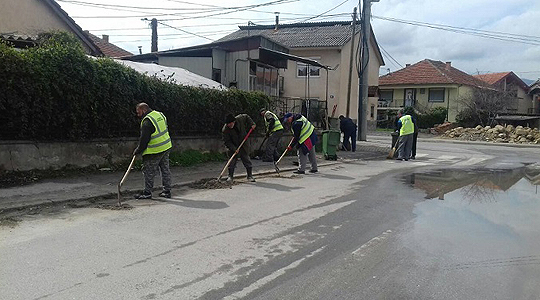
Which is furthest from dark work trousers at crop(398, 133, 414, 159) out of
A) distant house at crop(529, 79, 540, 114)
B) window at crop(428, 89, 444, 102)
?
distant house at crop(529, 79, 540, 114)

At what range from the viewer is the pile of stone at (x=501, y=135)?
31.7m

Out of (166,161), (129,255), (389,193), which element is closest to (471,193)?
(389,193)

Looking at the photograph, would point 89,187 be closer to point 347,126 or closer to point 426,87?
point 347,126

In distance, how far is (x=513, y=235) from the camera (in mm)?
6227

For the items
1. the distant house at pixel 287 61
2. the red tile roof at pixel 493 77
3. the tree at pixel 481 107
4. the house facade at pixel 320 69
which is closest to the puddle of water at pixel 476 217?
the distant house at pixel 287 61

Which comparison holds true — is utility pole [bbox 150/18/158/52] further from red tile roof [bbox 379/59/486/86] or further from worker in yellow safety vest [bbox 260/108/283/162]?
red tile roof [bbox 379/59/486/86]

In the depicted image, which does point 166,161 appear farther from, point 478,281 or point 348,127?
point 348,127

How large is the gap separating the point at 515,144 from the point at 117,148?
27.0 metres

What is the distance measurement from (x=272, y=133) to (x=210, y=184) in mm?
4171

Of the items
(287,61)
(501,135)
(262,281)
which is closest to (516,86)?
(501,135)

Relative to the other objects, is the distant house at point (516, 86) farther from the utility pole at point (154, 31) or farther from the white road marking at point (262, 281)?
the white road marking at point (262, 281)

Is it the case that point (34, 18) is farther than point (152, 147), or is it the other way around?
point (34, 18)

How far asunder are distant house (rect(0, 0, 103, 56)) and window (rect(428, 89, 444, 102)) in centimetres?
3382

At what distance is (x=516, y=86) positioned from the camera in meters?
52.7
